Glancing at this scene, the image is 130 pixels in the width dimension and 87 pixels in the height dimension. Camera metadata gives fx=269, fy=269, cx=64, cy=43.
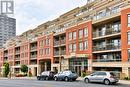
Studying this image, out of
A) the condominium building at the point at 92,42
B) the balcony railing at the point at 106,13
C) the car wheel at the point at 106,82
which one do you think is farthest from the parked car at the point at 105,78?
the balcony railing at the point at 106,13

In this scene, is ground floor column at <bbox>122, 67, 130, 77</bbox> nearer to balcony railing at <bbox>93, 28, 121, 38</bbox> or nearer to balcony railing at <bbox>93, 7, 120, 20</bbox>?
balcony railing at <bbox>93, 28, 121, 38</bbox>

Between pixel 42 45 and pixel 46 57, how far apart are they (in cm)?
414

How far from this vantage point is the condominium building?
42.5 m

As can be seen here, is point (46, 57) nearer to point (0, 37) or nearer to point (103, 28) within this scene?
point (103, 28)

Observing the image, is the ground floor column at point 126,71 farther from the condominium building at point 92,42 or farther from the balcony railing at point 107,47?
the balcony railing at point 107,47

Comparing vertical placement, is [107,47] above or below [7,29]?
below

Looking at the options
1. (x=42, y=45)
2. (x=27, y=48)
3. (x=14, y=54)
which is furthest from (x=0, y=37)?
(x=42, y=45)

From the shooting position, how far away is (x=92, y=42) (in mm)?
51000

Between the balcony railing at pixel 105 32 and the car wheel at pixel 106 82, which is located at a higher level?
the balcony railing at pixel 105 32

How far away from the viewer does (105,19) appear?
153ft

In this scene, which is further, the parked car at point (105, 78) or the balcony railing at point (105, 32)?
the balcony railing at point (105, 32)

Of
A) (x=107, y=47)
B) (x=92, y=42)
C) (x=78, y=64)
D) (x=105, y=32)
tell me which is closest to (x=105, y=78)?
(x=107, y=47)

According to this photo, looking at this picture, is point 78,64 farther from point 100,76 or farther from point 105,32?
point 100,76

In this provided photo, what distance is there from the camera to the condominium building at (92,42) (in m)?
42.5
